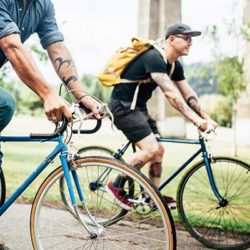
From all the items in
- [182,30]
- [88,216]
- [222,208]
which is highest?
[182,30]

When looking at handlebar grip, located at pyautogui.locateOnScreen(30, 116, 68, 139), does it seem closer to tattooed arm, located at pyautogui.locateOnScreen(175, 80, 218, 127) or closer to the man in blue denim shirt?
the man in blue denim shirt

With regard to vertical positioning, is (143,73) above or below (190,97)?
above

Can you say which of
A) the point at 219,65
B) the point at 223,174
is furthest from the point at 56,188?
the point at 219,65

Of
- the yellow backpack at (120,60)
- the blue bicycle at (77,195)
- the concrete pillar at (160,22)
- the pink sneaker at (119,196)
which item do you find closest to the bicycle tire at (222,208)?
the pink sneaker at (119,196)

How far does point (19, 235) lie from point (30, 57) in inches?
82.4

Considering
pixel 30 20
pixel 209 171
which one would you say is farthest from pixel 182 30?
pixel 30 20

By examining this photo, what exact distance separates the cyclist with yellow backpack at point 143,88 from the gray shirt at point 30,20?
136 centimetres

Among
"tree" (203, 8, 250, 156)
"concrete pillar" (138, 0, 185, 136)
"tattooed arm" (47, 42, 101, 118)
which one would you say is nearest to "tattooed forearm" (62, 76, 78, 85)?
"tattooed arm" (47, 42, 101, 118)

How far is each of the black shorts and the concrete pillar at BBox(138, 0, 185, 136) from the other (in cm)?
2086

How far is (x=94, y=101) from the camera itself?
3117 mm

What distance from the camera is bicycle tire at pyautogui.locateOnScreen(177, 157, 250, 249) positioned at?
4.36 meters

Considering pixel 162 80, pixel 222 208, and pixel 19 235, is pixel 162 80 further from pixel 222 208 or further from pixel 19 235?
pixel 19 235

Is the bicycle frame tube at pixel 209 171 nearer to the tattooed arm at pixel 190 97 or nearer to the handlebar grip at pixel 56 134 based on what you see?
the tattooed arm at pixel 190 97

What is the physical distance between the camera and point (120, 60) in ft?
15.5
